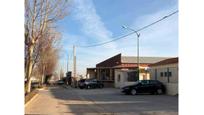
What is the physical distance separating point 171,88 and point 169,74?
2.27 m

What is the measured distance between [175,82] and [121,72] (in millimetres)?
19415

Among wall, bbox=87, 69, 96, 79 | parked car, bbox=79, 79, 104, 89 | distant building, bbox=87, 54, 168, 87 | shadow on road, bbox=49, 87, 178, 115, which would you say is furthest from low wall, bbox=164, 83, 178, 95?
wall, bbox=87, 69, 96, 79

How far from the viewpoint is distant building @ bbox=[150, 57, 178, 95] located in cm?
3269

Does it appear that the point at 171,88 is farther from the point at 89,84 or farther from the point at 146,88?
the point at 89,84

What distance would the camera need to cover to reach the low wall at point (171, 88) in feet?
104

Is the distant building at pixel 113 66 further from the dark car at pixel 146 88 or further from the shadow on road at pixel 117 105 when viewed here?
the shadow on road at pixel 117 105

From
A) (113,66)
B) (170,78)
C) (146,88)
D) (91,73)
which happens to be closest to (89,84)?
(113,66)

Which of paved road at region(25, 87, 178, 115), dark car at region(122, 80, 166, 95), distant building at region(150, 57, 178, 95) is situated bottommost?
paved road at region(25, 87, 178, 115)

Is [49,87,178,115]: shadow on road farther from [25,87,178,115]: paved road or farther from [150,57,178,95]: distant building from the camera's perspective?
[150,57,178,95]: distant building

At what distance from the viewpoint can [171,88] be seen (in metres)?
33.0

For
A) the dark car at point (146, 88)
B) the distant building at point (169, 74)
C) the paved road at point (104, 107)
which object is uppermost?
the distant building at point (169, 74)

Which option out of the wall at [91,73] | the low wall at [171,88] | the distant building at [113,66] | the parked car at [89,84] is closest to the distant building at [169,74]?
the low wall at [171,88]
